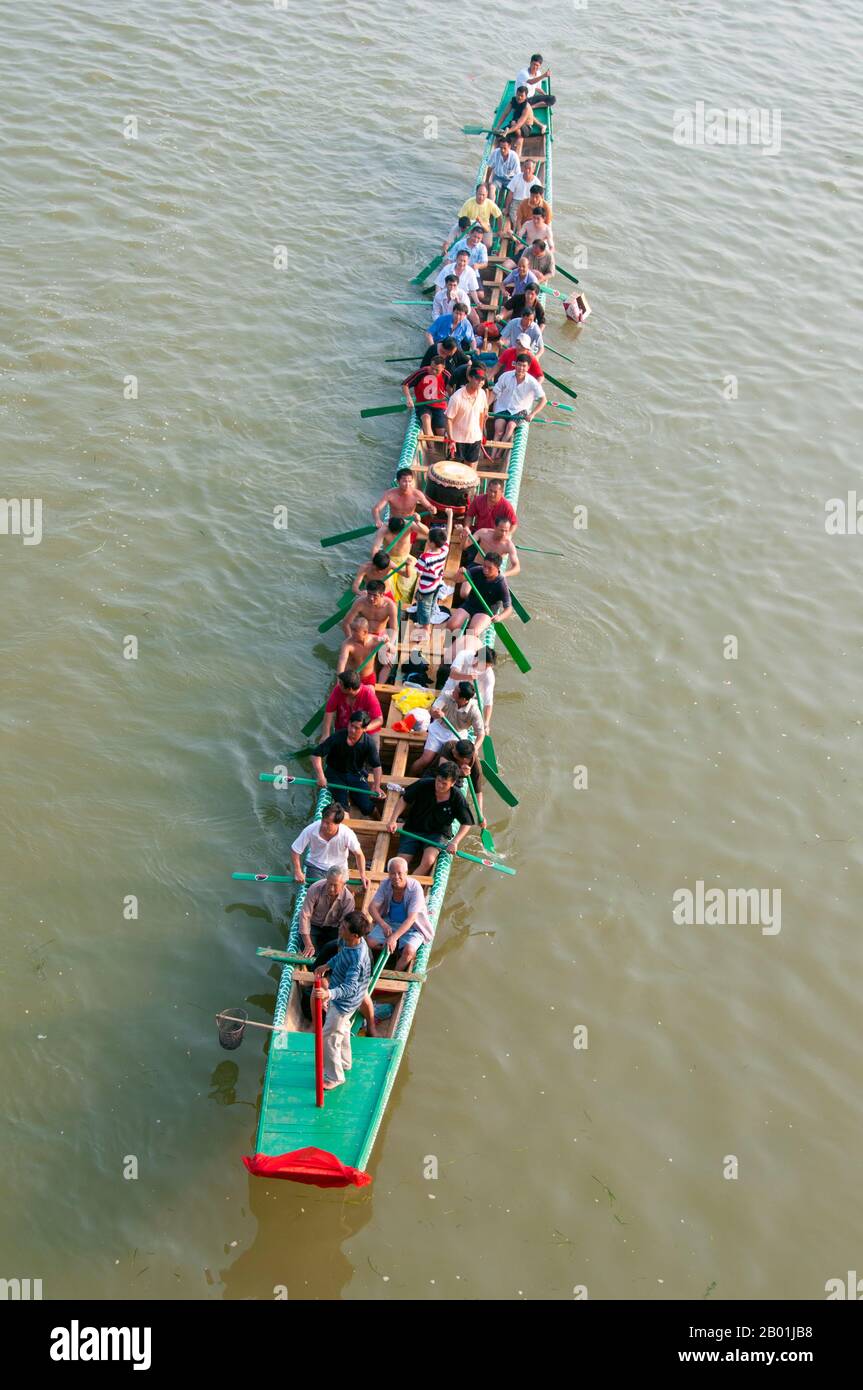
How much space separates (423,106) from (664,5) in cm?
859

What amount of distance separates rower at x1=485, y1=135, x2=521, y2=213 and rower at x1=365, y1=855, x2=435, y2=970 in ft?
43.6

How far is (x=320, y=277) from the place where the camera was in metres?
16.9

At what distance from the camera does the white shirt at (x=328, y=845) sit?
28.9 feet

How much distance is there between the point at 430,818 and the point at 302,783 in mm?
1495

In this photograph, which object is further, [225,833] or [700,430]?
[700,430]

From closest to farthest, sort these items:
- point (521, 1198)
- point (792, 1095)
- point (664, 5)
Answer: point (521, 1198)
point (792, 1095)
point (664, 5)

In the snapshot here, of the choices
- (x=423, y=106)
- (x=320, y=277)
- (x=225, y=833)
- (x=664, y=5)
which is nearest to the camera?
(x=225, y=833)

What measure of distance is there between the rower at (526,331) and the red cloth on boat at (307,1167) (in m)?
10.7

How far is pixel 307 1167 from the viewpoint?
7.18 meters

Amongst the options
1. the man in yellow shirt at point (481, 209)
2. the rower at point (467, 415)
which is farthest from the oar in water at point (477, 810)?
the man in yellow shirt at point (481, 209)

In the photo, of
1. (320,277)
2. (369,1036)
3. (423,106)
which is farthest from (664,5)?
(369,1036)

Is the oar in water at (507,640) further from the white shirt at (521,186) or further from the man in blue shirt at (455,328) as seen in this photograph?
the white shirt at (521,186)

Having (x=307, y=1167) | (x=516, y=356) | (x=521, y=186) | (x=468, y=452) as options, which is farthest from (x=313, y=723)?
→ (x=521, y=186)

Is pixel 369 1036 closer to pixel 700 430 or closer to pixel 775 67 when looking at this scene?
pixel 700 430
